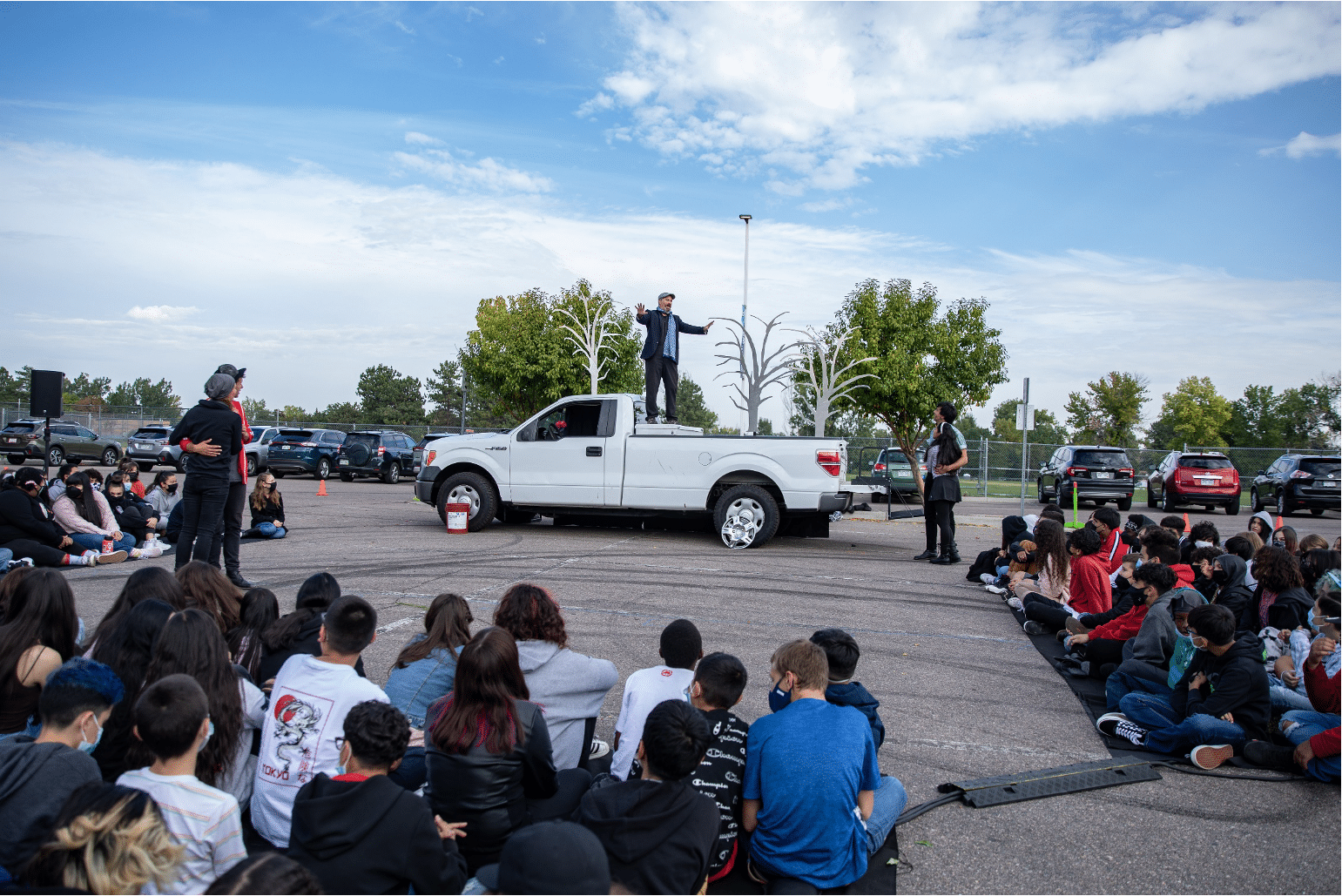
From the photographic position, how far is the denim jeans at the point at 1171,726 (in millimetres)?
4898

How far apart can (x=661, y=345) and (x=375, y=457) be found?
20.2 metres

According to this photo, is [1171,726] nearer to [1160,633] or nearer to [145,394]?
[1160,633]

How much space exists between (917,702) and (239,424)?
6.65 metres

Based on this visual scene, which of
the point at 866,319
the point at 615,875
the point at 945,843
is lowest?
the point at 945,843

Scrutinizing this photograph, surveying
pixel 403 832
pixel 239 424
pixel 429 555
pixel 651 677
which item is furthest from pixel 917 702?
pixel 429 555

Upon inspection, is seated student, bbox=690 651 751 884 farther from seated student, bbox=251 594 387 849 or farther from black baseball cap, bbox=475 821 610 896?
black baseball cap, bbox=475 821 610 896

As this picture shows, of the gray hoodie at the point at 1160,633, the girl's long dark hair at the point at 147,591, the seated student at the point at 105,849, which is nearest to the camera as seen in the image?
the seated student at the point at 105,849

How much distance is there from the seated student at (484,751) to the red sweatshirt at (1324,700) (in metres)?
3.95

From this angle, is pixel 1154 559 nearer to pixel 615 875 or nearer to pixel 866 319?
pixel 615 875

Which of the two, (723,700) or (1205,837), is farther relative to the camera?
(1205,837)

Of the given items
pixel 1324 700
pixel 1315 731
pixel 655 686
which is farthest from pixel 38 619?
pixel 1324 700

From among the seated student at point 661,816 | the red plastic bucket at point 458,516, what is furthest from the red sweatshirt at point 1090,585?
the red plastic bucket at point 458,516

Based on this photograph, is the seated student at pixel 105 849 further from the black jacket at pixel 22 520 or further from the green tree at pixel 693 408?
the green tree at pixel 693 408

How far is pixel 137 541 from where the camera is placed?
11.8 m
